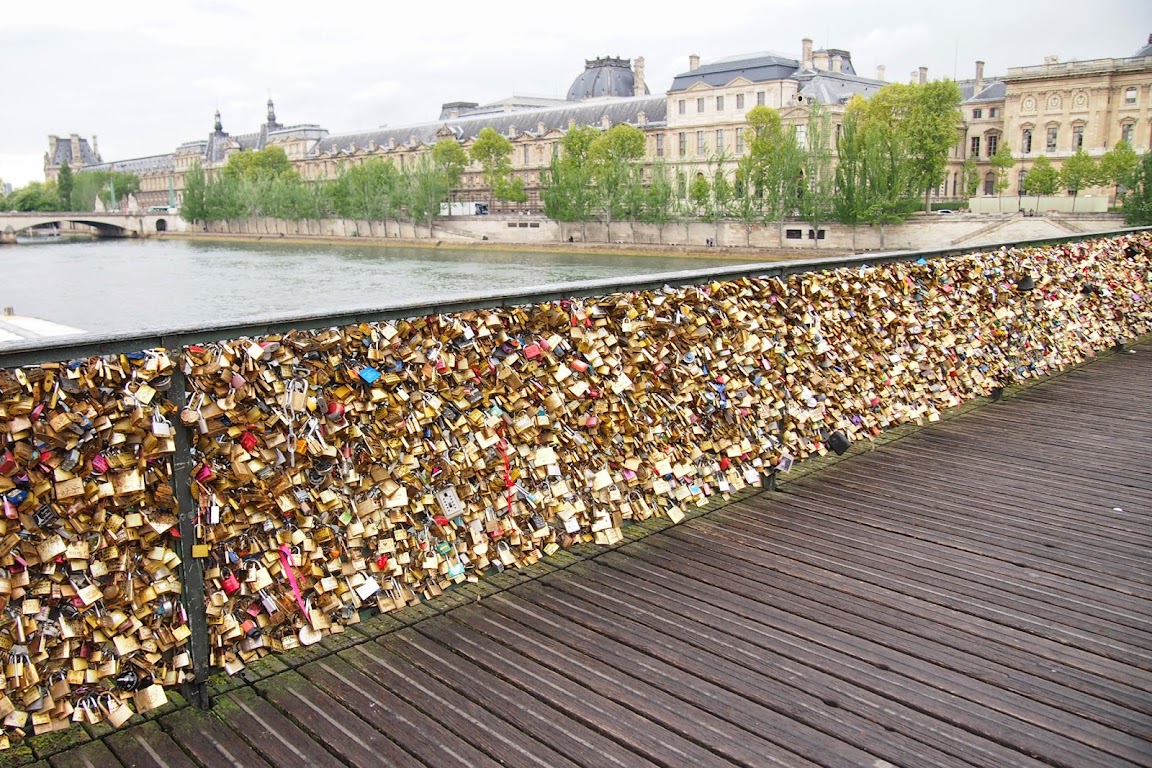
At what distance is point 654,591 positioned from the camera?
4.26 meters

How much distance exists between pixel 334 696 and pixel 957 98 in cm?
5704

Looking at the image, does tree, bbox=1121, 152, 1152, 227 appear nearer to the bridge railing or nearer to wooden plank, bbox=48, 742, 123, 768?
the bridge railing

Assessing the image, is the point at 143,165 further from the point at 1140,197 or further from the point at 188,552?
the point at 188,552

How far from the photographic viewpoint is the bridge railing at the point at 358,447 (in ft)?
10.2

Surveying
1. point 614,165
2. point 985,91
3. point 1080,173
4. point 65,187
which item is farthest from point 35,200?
point 1080,173

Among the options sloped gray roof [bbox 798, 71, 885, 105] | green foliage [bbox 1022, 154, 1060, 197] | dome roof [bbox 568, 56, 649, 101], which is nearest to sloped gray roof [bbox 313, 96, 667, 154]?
dome roof [bbox 568, 56, 649, 101]

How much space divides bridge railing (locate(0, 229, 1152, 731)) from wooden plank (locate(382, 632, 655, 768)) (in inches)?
13.9

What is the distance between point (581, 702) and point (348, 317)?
1.69 m

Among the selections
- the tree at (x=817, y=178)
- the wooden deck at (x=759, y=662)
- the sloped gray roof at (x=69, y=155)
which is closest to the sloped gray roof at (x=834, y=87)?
the tree at (x=817, y=178)

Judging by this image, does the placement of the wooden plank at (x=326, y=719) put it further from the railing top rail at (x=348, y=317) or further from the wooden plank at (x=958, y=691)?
the wooden plank at (x=958, y=691)

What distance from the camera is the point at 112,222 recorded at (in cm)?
9950

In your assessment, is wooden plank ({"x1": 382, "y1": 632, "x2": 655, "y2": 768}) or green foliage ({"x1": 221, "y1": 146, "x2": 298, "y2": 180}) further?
green foliage ({"x1": 221, "y1": 146, "x2": 298, "y2": 180})

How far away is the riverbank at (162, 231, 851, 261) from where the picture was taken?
51750 mm

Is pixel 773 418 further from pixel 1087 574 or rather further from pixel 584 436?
pixel 1087 574
